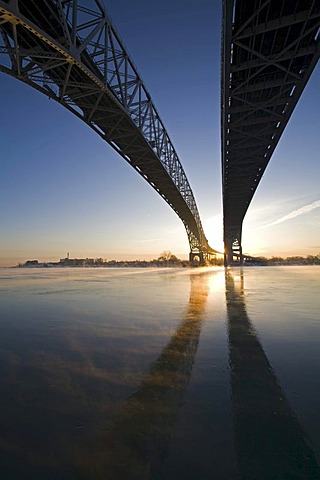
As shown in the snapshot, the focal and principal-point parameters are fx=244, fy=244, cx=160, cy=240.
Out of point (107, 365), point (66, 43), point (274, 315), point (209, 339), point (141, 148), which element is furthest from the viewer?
point (141, 148)

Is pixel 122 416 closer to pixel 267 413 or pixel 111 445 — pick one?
pixel 111 445

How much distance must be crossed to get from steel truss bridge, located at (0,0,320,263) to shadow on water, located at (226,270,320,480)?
1176 centimetres

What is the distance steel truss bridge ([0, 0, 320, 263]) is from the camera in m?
→ 10.3

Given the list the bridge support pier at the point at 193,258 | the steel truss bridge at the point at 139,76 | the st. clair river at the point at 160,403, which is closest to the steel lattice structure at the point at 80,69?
the steel truss bridge at the point at 139,76

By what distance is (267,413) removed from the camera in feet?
7.66

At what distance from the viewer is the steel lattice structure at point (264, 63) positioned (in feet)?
37.6

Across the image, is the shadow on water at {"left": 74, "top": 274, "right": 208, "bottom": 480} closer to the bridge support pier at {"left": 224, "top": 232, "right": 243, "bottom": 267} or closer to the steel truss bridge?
the steel truss bridge

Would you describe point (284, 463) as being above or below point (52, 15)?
below

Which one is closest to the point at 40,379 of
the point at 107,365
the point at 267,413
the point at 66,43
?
the point at 107,365

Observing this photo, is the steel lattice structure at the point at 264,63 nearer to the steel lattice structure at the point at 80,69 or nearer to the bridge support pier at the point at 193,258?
the steel lattice structure at the point at 80,69

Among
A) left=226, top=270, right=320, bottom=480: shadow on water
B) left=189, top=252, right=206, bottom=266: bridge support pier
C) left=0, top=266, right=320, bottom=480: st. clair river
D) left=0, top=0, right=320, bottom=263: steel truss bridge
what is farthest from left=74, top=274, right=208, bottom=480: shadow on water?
left=189, top=252, right=206, bottom=266: bridge support pier

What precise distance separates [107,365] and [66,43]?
12509 mm

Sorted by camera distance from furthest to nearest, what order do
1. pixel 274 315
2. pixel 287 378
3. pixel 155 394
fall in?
pixel 274 315
pixel 287 378
pixel 155 394

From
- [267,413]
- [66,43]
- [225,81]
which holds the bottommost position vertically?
[267,413]
